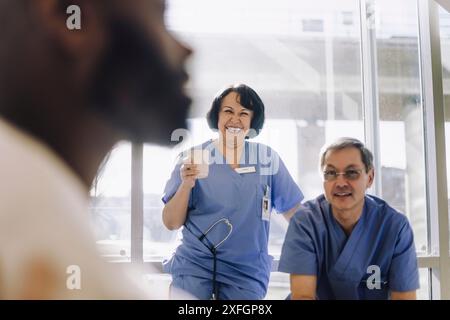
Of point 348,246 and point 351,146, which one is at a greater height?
point 351,146

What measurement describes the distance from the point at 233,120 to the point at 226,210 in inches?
10.8


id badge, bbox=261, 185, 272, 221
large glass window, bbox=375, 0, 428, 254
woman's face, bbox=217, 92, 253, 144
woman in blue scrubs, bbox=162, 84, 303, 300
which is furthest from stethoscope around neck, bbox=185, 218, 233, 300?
large glass window, bbox=375, 0, 428, 254

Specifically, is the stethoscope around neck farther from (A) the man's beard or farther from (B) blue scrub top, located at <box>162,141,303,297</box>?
(A) the man's beard

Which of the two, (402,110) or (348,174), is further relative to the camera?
(402,110)

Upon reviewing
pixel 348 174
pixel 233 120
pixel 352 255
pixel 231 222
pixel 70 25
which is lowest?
pixel 352 255

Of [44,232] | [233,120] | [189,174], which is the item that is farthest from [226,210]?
[44,232]

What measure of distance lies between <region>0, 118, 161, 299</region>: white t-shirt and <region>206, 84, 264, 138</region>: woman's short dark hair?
0.45 m

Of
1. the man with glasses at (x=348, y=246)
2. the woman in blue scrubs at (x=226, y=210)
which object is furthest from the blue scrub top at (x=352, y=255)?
the woman in blue scrubs at (x=226, y=210)

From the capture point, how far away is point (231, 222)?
144cm

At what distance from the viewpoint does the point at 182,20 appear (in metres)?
1.50

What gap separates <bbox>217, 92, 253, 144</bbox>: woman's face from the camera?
146 centimetres

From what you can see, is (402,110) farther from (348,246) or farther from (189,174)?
(189,174)
